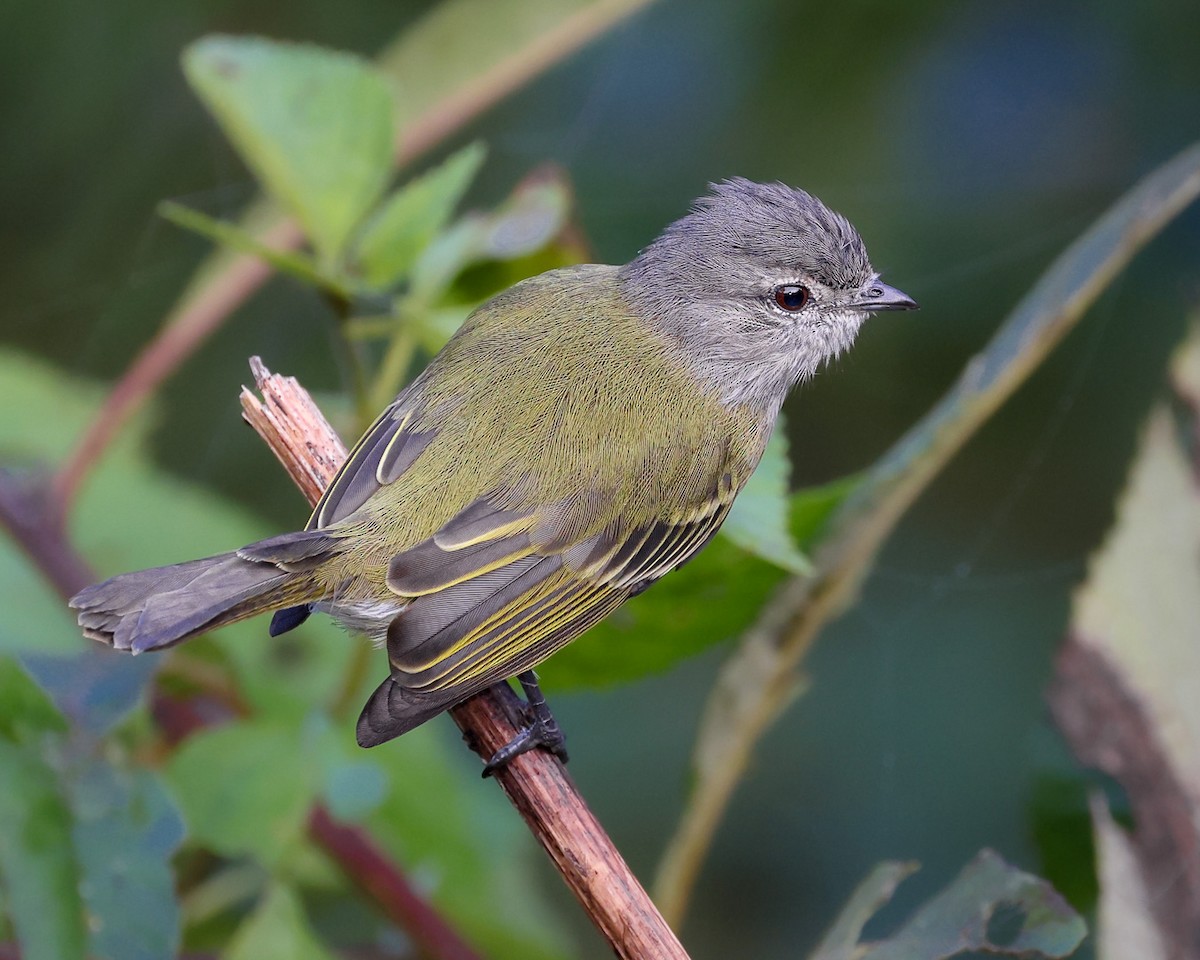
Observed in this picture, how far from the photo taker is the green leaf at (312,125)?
6.98 feet

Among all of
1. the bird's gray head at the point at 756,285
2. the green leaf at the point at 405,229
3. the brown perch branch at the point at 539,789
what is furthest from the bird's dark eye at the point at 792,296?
the brown perch branch at the point at 539,789

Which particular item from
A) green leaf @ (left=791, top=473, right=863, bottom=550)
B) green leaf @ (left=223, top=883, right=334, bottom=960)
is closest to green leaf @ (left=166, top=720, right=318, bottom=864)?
green leaf @ (left=223, top=883, right=334, bottom=960)

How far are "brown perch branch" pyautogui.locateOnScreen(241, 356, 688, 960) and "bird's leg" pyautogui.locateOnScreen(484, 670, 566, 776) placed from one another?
0.02 metres

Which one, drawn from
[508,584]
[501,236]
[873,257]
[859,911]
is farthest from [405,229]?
[873,257]

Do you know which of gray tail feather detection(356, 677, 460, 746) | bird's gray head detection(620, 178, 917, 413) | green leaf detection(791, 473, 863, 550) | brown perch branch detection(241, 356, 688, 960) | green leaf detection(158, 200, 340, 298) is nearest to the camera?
brown perch branch detection(241, 356, 688, 960)

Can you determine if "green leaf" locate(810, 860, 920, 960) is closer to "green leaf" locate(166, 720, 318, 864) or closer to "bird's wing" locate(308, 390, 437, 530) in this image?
"green leaf" locate(166, 720, 318, 864)

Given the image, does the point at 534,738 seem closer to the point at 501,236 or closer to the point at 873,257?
the point at 501,236

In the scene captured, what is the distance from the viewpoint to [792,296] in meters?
2.39

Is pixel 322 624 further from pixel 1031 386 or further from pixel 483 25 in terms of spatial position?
pixel 1031 386

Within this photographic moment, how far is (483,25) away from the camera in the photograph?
293 cm

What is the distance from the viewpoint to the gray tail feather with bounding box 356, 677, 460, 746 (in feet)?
5.49

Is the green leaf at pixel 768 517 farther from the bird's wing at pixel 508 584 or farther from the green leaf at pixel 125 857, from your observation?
the green leaf at pixel 125 857

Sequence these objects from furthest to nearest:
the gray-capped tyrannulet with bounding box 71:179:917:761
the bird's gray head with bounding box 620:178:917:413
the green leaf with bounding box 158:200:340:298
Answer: the bird's gray head with bounding box 620:178:917:413, the green leaf with bounding box 158:200:340:298, the gray-capped tyrannulet with bounding box 71:179:917:761

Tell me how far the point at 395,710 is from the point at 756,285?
1.12m
